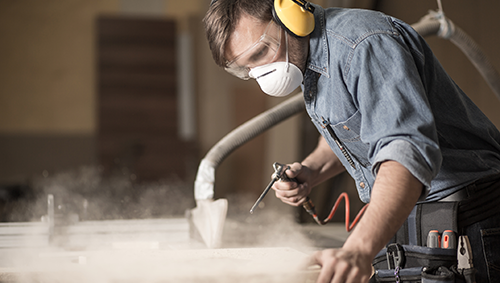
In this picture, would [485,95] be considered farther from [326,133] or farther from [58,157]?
[58,157]

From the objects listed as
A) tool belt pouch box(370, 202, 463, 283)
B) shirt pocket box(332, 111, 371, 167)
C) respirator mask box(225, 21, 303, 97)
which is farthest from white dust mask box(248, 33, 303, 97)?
tool belt pouch box(370, 202, 463, 283)

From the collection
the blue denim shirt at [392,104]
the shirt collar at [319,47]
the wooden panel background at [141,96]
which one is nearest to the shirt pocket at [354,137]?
the blue denim shirt at [392,104]

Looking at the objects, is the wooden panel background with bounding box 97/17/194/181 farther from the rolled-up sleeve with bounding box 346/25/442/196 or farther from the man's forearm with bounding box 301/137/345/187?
the rolled-up sleeve with bounding box 346/25/442/196

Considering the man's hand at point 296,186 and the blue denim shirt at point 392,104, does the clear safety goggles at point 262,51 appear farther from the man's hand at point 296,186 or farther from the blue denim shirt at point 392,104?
the man's hand at point 296,186

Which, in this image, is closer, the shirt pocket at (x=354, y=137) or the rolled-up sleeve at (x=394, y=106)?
the rolled-up sleeve at (x=394, y=106)

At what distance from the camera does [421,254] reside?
0.86 meters

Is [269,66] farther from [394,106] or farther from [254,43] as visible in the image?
[394,106]

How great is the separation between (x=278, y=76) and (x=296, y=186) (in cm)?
39

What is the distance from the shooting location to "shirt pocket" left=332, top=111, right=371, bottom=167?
0.90 meters

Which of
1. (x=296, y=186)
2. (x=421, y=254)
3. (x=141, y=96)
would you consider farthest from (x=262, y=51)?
(x=141, y=96)

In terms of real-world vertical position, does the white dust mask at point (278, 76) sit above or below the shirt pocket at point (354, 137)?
above

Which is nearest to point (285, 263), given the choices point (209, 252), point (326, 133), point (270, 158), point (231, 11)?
point (209, 252)

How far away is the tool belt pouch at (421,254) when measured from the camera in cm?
84

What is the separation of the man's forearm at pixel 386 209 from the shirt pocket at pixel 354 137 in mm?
213
